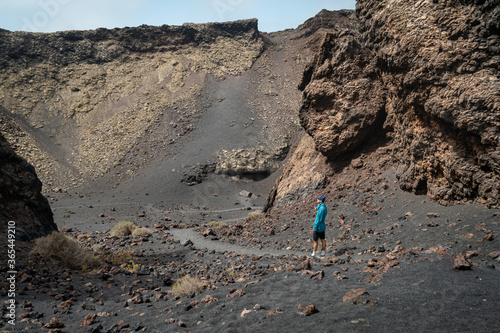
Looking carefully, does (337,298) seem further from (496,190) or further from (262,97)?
(262,97)

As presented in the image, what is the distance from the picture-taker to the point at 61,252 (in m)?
8.25

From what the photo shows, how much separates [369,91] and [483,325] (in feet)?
41.3

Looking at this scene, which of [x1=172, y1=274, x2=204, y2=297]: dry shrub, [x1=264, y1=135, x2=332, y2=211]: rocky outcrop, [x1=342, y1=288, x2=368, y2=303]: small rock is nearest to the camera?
[x1=342, y1=288, x2=368, y2=303]: small rock

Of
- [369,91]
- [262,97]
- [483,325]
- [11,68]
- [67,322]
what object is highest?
[11,68]

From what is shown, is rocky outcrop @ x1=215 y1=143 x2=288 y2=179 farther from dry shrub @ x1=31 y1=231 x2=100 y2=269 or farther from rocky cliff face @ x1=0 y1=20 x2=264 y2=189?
dry shrub @ x1=31 y1=231 x2=100 y2=269

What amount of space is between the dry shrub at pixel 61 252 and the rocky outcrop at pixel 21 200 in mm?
2021

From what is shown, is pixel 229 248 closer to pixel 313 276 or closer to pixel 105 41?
pixel 313 276

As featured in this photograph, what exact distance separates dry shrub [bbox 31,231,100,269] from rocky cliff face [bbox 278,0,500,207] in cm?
1043

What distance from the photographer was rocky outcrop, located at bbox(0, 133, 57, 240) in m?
10.4

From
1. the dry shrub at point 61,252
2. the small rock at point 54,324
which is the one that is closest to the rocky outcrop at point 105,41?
the dry shrub at point 61,252

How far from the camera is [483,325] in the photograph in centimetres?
314

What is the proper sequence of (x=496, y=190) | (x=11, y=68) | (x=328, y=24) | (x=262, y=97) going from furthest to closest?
(x=328, y=24) < (x=262, y=97) < (x=11, y=68) < (x=496, y=190)

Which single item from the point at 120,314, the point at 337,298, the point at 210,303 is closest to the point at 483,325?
the point at 337,298

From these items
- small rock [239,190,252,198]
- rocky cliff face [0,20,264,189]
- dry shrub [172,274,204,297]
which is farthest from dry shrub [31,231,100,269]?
rocky cliff face [0,20,264,189]
